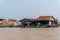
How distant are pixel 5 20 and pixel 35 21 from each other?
6.84 feet

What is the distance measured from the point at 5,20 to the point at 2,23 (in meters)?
0.52

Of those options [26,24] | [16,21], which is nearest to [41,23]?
[26,24]

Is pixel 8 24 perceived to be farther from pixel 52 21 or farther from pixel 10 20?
pixel 52 21

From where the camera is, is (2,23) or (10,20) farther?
(10,20)

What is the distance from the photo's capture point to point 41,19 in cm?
1133

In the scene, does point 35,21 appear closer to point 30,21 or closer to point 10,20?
point 30,21

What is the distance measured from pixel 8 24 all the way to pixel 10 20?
0.87 meters

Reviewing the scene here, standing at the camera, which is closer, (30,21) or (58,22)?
(30,21)

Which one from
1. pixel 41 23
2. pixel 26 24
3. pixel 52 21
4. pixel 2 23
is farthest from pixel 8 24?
pixel 52 21

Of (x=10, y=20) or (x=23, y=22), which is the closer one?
(x=23, y=22)

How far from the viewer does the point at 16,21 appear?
1196 cm

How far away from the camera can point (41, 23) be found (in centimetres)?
1116

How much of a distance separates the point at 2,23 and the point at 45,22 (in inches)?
108

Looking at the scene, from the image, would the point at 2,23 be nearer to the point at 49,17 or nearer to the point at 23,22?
the point at 23,22
